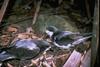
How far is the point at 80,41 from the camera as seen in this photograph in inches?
109

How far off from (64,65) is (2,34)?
0.87 metres

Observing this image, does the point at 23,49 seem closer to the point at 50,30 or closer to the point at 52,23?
the point at 50,30

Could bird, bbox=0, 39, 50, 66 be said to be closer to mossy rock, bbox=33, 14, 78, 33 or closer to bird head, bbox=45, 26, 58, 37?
bird head, bbox=45, 26, 58, 37

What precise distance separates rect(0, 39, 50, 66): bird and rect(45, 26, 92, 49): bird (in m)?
0.13

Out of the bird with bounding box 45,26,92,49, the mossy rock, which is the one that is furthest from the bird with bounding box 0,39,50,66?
the mossy rock

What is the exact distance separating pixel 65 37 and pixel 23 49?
50 centimetres

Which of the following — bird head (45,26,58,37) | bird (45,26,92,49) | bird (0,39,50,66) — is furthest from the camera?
bird head (45,26,58,37)

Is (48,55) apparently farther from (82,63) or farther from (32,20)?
(32,20)

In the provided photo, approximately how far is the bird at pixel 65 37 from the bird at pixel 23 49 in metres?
0.13

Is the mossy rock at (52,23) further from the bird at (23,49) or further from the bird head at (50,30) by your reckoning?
the bird at (23,49)

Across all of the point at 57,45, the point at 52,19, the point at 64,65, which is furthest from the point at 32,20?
the point at 64,65

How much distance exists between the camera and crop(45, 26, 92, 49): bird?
275 centimetres

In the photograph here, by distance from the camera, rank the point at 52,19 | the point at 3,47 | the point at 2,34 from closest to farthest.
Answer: the point at 3,47
the point at 2,34
the point at 52,19

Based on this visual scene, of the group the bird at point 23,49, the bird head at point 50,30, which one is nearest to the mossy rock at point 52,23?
the bird head at point 50,30
